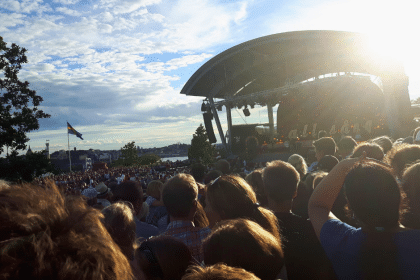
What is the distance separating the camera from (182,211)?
2842 millimetres

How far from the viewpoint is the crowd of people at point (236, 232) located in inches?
31.7

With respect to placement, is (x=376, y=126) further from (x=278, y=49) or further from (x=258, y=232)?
(x=258, y=232)

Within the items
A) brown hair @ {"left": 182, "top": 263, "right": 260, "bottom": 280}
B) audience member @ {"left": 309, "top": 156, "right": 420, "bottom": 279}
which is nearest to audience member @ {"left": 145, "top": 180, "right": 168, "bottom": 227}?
audience member @ {"left": 309, "top": 156, "right": 420, "bottom": 279}

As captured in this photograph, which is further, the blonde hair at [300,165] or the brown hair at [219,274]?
the blonde hair at [300,165]

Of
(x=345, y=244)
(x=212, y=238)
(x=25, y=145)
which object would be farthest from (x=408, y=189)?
(x=25, y=145)

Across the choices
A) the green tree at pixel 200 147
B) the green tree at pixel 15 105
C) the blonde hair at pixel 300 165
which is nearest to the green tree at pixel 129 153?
the green tree at pixel 200 147

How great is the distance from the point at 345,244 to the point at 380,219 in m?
0.27

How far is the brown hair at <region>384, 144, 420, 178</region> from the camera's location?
10.6 ft

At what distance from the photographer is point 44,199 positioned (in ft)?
2.91

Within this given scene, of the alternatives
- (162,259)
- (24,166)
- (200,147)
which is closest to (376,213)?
(162,259)

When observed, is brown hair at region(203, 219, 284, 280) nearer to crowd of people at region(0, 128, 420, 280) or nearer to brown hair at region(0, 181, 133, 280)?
crowd of people at region(0, 128, 420, 280)

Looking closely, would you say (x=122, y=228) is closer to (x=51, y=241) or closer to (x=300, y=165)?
(x=51, y=241)

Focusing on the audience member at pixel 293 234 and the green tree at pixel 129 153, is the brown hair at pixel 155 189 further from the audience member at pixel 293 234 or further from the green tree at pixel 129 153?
the green tree at pixel 129 153

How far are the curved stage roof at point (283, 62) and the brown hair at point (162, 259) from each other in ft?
87.7
